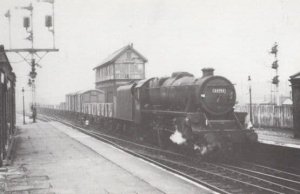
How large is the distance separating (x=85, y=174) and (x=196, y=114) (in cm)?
425

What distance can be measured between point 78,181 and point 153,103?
7.95 metres

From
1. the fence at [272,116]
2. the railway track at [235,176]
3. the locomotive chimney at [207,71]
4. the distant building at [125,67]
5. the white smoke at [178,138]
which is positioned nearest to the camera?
the railway track at [235,176]

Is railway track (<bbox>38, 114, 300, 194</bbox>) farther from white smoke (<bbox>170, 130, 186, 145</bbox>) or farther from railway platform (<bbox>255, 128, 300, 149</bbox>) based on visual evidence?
railway platform (<bbox>255, 128, 300, 149</bbox>)

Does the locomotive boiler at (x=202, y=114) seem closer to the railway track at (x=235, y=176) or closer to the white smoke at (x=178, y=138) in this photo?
the white smoke at (x=178, y=138)

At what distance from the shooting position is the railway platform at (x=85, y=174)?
7.91 m

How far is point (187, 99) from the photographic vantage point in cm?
1295

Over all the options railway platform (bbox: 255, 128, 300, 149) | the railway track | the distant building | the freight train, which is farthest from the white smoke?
the distant building

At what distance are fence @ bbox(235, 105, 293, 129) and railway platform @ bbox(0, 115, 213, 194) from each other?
1160 centimetres

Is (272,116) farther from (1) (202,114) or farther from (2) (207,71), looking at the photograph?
(1) (202,114)

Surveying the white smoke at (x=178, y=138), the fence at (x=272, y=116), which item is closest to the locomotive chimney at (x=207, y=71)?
the white smoke at (x=178, y=138)

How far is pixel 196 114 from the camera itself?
12000mm

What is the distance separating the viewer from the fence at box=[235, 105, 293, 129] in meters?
21.1

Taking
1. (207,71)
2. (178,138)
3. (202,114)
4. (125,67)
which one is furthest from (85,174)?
(125,67)

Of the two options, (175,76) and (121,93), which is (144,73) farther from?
(175,76)
